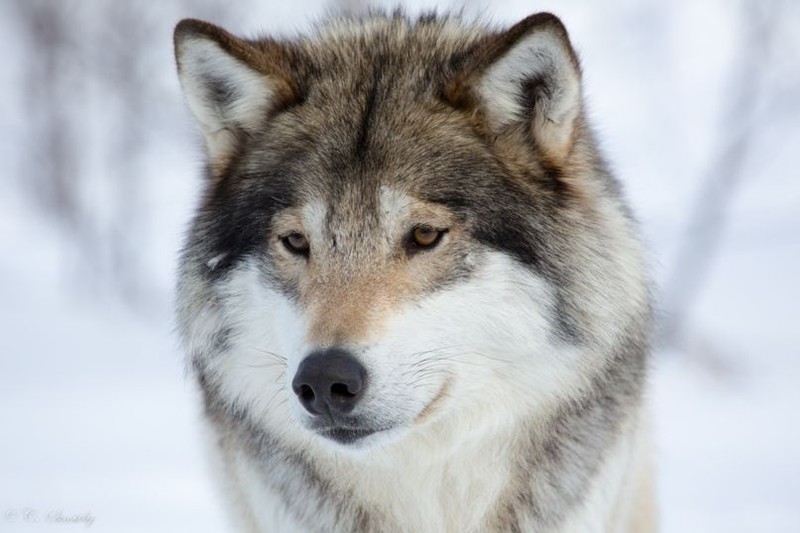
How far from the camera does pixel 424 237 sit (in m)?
3.37

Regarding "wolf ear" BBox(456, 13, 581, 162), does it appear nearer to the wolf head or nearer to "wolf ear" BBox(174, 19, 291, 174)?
the wolf head

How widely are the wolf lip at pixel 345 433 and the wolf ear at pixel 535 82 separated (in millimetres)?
1136

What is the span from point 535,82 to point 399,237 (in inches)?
28.0

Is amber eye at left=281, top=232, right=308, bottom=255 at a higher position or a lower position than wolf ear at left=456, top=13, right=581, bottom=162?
lower

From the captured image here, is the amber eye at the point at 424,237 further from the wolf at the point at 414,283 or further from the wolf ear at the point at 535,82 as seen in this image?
the wolf ear at the point at 535,82

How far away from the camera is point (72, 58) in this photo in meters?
17.9

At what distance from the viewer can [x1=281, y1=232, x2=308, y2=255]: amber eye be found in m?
3.46

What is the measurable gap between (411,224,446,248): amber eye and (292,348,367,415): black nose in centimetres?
49

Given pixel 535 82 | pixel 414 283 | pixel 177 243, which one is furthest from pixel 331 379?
pixel 177 243

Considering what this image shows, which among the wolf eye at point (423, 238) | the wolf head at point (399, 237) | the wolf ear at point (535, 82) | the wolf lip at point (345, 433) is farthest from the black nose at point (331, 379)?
the wolf ear at point (535, 82)

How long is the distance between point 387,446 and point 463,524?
410 mm

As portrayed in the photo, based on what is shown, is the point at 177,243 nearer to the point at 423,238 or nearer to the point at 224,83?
the point at 224,83

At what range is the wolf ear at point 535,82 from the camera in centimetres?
337

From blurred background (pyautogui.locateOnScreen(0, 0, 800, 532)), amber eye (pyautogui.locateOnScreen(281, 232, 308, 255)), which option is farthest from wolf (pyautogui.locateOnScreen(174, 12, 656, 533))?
blurred background (pyautogui.locateOnScreen(0, 0, 800, 532))
